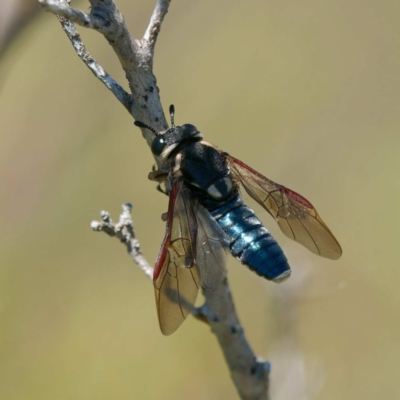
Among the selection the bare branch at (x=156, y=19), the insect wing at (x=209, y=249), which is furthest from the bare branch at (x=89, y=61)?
the insect wing at (x=209, y=249)

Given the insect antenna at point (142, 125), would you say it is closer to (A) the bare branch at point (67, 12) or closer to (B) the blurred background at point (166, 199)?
(A) the bare branch at point (67, 12)

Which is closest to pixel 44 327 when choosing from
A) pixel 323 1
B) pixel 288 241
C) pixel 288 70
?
pixel 288 241

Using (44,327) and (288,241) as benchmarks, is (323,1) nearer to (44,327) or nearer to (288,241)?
(288,241)

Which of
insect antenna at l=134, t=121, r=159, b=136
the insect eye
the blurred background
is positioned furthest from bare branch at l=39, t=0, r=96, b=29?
the blurred background

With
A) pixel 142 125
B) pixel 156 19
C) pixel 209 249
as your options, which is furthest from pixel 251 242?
pixel 156 19

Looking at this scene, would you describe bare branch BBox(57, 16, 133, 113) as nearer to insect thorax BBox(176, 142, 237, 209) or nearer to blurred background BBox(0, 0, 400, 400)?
insect thorax BBox(176, 142, 237, 209)

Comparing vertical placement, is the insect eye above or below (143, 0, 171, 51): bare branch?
below

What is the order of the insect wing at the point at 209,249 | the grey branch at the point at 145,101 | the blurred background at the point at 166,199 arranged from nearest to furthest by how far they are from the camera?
1. the grey branch at the point at 145,101
2. the insect wing at the point at 209,249
3. the blurred background at the point at 166,199
